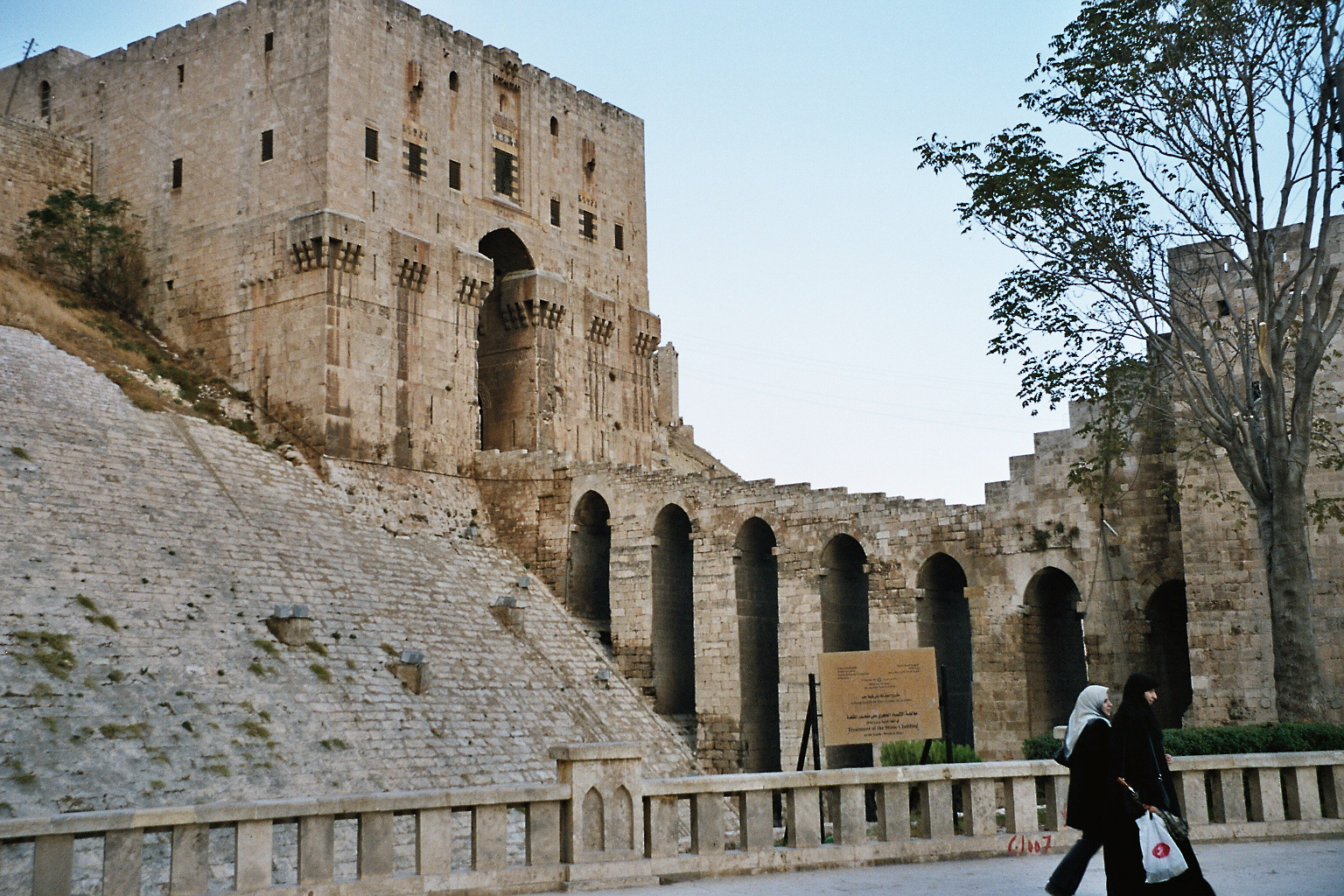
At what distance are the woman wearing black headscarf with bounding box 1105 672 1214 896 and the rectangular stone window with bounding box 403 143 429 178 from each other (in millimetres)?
30105

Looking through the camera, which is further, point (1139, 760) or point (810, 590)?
point (810, 590)

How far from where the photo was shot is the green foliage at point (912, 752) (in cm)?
2417

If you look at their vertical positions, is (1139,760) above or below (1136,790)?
above

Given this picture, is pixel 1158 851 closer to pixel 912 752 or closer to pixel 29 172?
pixel 912 752

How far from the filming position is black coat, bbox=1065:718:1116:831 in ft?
33.8

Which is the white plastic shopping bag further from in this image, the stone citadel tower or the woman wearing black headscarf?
the stone citadel tower

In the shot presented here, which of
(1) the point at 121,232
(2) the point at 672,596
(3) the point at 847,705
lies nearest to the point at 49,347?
(1) the point at 121,232

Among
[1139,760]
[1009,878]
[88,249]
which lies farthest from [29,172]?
[1139,760]

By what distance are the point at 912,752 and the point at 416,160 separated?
817 inches

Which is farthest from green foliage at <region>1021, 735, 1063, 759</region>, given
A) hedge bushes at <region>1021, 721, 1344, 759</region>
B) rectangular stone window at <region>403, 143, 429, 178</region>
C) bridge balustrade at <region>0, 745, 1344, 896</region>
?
rectangular stone window at <region>403, 143, 429, 178</region>

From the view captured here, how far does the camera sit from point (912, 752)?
999 inches

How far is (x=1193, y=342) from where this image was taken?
2148 cm

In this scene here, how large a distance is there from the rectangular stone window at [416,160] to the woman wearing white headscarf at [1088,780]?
29.6 metres

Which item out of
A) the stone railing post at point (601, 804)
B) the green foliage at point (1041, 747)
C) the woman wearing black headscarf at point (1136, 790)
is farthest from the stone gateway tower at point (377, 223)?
the woman wearing black headscarf at point (1136, 790)
